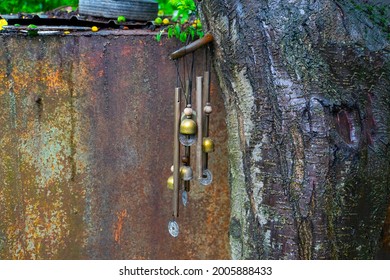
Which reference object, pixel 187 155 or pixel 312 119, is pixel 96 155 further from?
pixel 312 119

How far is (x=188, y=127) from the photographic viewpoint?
2141mm

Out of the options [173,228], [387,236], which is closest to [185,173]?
[173,228]

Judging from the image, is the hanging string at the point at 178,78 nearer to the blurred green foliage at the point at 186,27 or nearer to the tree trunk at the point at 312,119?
the blurred green foliage at the point at 186,27

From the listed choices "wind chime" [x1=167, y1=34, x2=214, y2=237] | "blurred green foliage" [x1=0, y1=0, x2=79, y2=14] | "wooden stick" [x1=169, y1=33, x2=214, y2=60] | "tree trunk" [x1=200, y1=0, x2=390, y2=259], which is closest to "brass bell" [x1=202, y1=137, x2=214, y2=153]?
"wind chime" [x1=167, y1=34, x2=214, y2=237]

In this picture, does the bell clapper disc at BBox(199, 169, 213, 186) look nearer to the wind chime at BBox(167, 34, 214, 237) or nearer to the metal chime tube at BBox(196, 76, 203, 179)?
the wind chime at BBox(167, 34, 214, 237)

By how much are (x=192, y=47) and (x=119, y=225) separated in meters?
1.01

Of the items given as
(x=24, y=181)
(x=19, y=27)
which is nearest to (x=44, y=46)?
(x=19, y=27)

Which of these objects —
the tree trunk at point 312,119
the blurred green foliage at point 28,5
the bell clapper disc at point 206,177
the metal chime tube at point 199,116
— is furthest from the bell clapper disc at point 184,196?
the blurred green foliage at point 28,5

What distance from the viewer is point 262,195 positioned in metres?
1.96

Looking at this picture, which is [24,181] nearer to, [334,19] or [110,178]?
[110,178]

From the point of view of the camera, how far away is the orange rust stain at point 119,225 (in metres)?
2.59

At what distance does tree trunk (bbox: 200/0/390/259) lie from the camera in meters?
1.81

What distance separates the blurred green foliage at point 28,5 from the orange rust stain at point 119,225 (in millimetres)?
2943
